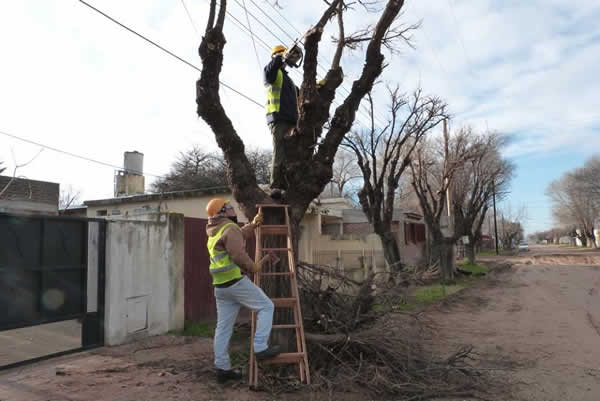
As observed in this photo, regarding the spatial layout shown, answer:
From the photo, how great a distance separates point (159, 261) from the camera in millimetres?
7734

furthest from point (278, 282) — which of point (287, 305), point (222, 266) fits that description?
point (222, 266)

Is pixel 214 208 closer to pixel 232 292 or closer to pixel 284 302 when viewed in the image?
pixel 232 292

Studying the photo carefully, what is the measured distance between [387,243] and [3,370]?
13188 mm

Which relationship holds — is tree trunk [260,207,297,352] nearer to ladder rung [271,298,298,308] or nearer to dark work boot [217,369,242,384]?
ladder rung [271,298,298,308]

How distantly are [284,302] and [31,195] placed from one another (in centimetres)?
1418

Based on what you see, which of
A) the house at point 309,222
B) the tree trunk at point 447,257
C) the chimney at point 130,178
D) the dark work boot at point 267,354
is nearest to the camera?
the dark work boot at point 267,354

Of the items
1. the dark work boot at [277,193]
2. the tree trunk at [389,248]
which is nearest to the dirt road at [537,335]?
the tree trunk at [389,248]

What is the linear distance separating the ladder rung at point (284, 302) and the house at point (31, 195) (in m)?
12.9

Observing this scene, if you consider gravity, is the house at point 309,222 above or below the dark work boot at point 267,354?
above

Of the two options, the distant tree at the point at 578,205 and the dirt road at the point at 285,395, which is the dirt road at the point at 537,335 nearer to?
the dirt road at the point at 285,395

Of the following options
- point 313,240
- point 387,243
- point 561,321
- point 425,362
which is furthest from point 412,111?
point 425,362

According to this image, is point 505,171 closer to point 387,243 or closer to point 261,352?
point 387,243

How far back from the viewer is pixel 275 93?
6.03 m

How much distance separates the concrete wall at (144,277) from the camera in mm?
6809
